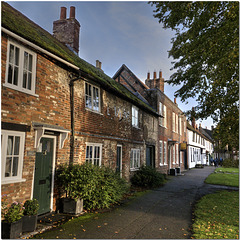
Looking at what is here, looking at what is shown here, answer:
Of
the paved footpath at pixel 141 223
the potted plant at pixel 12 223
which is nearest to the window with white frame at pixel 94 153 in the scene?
the paved footpath at pixel 141 223

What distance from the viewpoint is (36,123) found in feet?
22.0

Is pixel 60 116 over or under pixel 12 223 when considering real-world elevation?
over

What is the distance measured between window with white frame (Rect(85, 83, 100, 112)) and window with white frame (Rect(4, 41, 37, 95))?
306 cm

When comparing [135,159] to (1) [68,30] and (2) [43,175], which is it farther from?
(1) [68,30]

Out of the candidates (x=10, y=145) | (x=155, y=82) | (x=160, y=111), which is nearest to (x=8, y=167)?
(x=10, y=145)

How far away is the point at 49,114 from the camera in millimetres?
7379

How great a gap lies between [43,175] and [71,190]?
1.08 m

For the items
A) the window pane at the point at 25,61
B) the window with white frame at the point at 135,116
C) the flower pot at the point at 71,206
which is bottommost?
the flower pot at the point at 71,206

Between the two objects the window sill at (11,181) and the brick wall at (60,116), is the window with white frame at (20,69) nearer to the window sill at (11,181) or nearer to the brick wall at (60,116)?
the brick wall at (60,116)

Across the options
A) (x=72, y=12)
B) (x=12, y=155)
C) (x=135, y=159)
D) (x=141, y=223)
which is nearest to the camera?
(x=12, y=155)

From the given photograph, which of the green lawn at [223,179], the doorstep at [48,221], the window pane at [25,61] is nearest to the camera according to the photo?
the doorstep at [48,221]

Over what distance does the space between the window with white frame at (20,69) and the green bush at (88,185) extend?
305cm

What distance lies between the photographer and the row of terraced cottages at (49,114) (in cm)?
606

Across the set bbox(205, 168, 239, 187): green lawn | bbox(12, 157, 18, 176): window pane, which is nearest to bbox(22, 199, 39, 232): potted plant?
bbox(12, 157, 18, 176): window pane
